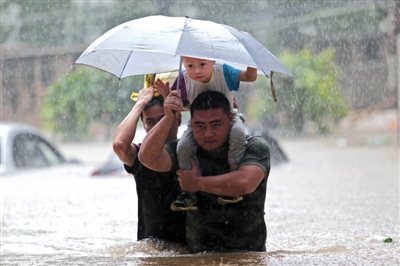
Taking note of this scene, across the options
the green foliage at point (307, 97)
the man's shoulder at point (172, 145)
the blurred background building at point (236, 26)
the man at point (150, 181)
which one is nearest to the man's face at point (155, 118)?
the man at point (150, 181)

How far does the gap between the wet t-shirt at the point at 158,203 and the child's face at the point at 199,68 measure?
0.64 m

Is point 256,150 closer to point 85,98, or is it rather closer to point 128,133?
point 128,133

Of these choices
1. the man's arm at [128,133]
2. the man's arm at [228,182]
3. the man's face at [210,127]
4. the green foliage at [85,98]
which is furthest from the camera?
the green foliage at [85,98]

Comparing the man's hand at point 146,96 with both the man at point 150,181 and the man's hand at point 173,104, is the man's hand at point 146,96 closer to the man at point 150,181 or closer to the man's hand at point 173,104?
the man at point 150,181

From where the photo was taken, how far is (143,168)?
4.98 m

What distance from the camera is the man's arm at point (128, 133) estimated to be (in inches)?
187

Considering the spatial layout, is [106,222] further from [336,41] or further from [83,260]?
[336,41]

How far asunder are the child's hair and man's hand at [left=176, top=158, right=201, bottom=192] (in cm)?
35

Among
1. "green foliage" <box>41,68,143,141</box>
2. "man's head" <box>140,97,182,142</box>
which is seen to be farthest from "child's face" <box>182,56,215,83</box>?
"green foliage" <box>41,68,143,141</box>

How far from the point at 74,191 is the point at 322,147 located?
16553mm

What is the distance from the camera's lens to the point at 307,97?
2656 cm

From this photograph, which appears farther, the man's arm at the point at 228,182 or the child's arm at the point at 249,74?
the child's arm at the point at 249,74

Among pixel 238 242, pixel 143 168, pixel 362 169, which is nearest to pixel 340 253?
pixel 238 242

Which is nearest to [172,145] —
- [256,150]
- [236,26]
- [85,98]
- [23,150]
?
[256,150]
